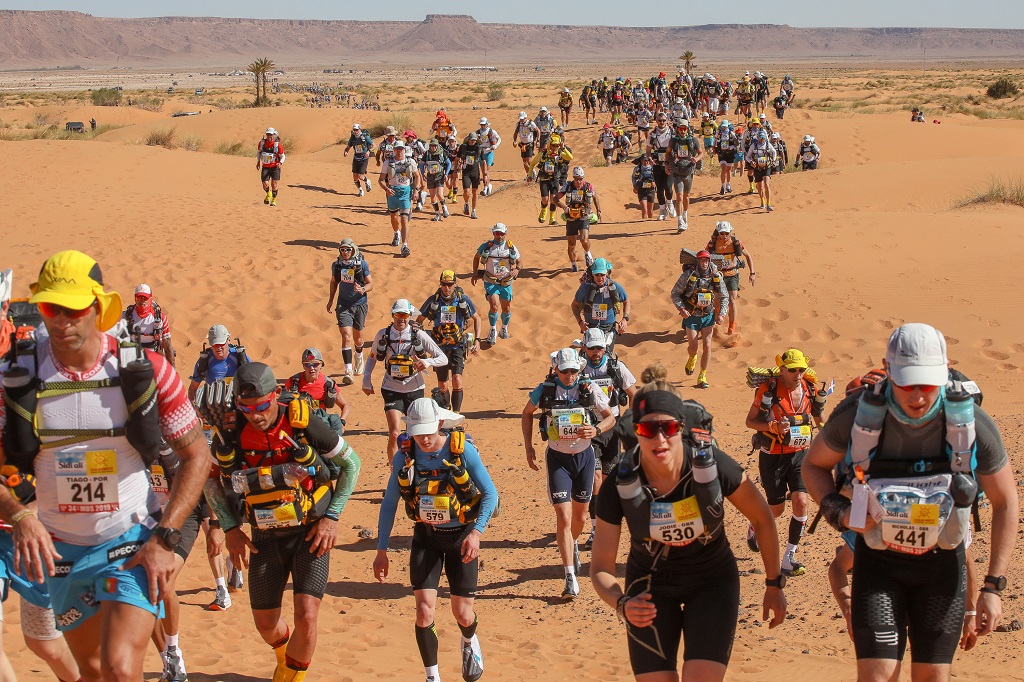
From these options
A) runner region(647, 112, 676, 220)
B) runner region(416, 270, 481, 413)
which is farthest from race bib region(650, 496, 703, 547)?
runner region(647, 112, 676, 220)

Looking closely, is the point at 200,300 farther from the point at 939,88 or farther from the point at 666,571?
the point at 939,88

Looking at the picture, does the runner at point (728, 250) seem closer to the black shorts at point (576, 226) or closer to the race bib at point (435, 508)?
the black shorts at point (576, 226)

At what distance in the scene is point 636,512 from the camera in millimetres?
4707

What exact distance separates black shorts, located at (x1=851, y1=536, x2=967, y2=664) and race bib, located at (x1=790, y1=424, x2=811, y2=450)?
3.76 m

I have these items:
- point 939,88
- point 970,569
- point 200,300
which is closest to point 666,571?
point 970,569

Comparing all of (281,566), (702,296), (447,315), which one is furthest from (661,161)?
(281,566)

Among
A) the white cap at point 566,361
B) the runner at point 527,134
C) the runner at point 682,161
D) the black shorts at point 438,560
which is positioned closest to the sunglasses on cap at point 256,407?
the black shorts at point 438,560

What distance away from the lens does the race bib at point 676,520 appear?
4.68 meters

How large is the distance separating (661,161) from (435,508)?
15347 millimetres

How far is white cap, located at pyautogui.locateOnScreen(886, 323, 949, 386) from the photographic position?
4.36 meters

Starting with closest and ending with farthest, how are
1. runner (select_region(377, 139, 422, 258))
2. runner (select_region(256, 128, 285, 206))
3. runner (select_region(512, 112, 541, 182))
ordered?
runner (select_region(377, 139, 422, 258)), runner (select_region(256, 128, 285, 206)), runner (select_region(512, 112, 541, 182))

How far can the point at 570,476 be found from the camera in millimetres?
8617

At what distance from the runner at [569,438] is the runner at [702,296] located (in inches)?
217

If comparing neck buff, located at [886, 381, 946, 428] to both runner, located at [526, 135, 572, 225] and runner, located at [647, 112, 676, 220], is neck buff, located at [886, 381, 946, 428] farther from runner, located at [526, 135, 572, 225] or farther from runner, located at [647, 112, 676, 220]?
runner, located at [526, 135, 572, 225]
